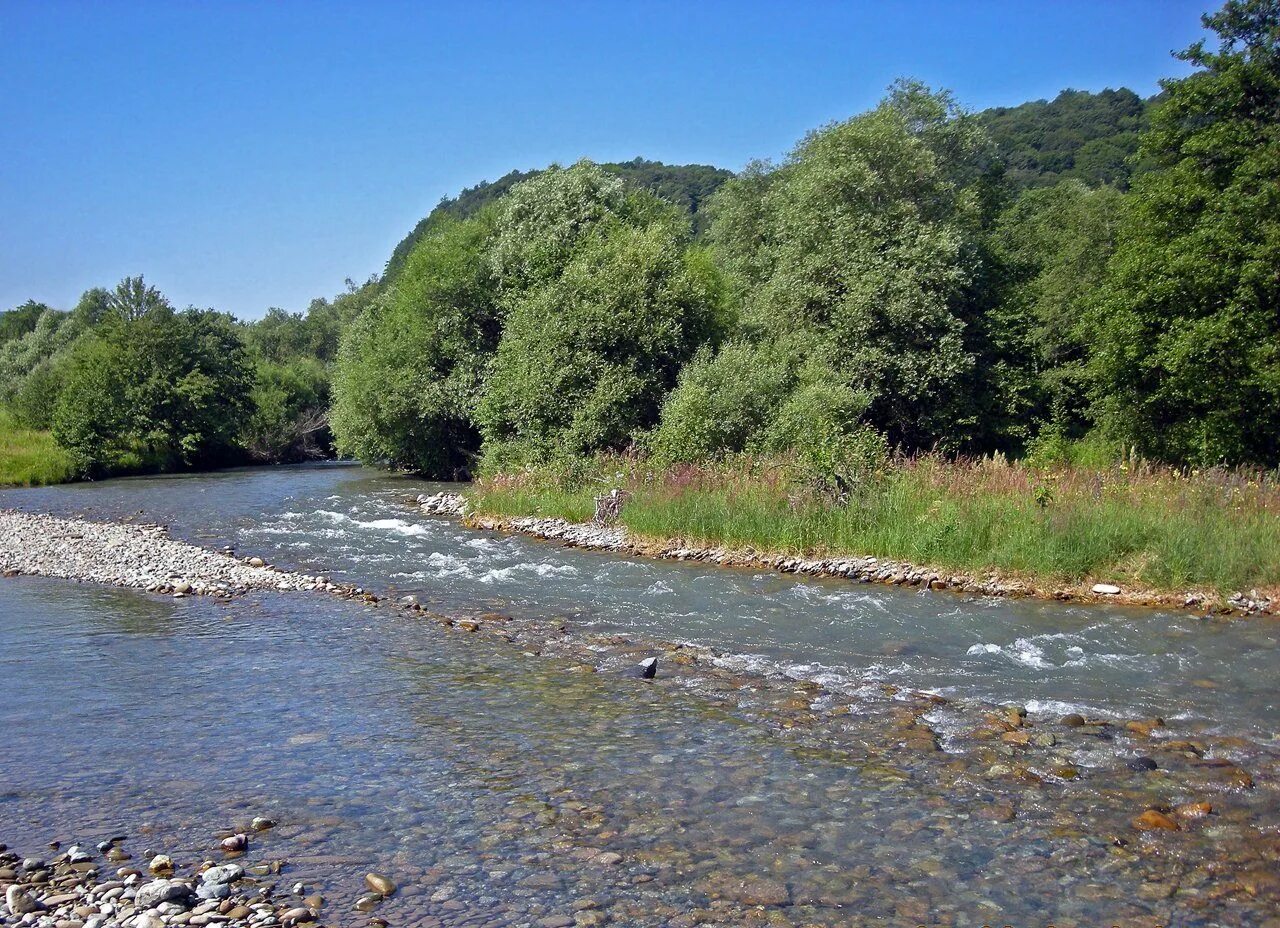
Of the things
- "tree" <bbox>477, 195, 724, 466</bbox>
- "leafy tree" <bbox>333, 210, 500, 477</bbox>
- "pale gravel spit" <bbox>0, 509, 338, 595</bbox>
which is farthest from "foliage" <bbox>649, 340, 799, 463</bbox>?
"leafy tree" <bbox>333, 210, 500, 477</bbox>

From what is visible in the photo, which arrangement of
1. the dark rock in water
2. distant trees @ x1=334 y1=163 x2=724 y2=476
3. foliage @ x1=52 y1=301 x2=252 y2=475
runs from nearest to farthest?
the dark rock in water, distant trees @ x1=334 y1=163 x2=724 y2=476, foliage @ x1=52 y1=301 x2=252 y2=475

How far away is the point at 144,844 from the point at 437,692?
427 cm

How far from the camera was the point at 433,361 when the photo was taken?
131 feet

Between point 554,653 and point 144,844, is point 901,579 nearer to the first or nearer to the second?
point 554,653

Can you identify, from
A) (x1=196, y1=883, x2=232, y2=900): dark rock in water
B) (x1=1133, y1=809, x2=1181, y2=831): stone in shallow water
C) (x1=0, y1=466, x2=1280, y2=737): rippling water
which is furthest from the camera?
(x1=0, y1=466, x2=1280, y2=737): rippling water

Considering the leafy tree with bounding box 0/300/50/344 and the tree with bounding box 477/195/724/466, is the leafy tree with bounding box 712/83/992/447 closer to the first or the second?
the tree with bounding box 477/195/724/466

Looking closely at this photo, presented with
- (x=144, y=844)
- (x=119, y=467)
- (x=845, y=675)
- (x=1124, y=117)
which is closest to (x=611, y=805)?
(x=144, y=844)

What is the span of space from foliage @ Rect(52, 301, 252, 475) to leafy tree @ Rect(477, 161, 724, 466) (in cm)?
2719

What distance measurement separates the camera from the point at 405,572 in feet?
65.0

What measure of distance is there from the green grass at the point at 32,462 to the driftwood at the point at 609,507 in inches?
1364

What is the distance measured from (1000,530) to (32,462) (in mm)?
46528

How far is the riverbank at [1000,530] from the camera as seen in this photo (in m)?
15.4

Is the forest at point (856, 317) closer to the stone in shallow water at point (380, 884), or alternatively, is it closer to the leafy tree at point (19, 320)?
the stone in shallow water at point (380, 884)

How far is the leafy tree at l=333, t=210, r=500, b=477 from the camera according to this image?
3869 cm
